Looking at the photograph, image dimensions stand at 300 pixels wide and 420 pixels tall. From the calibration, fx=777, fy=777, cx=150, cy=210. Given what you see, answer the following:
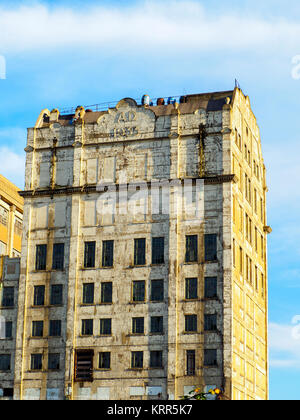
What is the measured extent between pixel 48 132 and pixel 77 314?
68.0 ft

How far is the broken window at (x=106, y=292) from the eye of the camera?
258 ft

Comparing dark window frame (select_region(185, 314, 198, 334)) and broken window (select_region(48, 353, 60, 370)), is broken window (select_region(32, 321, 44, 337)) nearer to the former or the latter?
broken window (select_region(48, 353, 60, 370))

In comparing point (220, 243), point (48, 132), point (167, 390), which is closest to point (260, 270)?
point (220, 243)

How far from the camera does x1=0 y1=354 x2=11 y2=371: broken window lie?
79875 millimetres

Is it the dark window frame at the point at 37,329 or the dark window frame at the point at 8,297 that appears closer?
the dark window frame at the point at 37,329

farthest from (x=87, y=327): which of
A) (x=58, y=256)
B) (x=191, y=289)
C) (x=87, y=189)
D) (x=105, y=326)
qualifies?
(x=87, y=189)

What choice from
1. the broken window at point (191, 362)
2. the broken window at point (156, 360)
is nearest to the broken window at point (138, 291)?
the broken window at point (156, 360)

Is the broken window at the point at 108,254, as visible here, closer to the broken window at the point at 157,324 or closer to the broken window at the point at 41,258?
the broken window at the point at 41,258

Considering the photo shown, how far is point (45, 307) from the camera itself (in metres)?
80.2

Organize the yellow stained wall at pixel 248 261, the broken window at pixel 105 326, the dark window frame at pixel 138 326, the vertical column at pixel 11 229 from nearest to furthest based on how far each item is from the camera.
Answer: the dark window frame at pixel 138 326
the broken window at pixel 105 326
the yellow stained wall at pixel 248 261
the vertical column at pixel 11 229

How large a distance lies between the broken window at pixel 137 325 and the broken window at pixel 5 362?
1381 cm

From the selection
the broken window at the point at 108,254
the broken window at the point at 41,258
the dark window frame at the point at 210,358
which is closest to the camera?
the dark window frame at the point at 210,358

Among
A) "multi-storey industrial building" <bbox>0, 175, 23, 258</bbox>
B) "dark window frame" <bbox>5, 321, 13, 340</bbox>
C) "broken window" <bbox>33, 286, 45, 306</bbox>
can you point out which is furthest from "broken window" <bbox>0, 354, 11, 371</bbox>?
"multi-storey industrial building" <bbox>0, 175, 23, 258</bbox>

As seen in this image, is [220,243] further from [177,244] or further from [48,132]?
[48,132]
